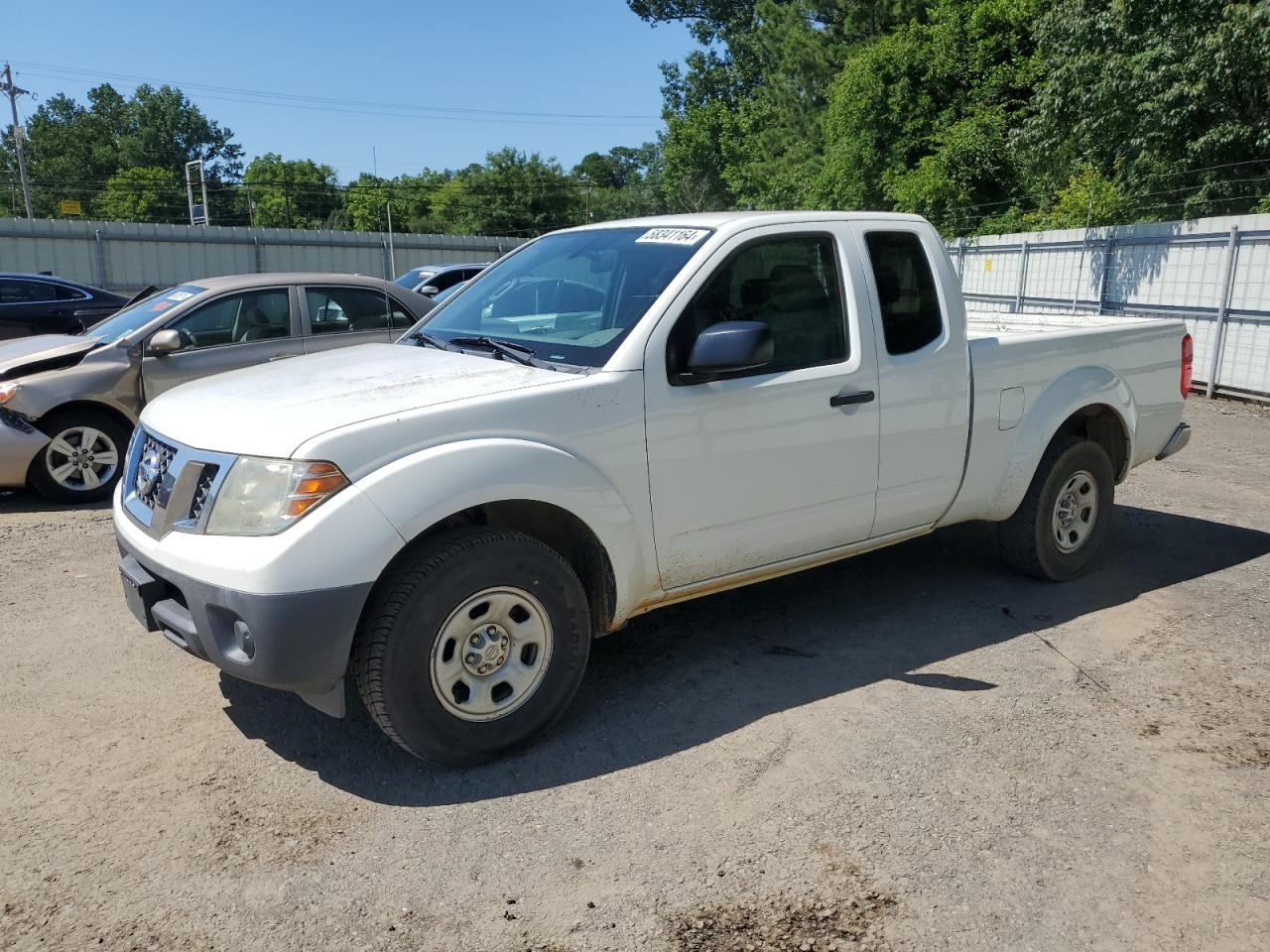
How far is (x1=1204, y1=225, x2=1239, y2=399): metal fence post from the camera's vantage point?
12.6m

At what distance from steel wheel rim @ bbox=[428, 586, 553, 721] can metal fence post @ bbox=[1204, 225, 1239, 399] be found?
40.2 ft

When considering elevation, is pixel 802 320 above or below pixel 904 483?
above

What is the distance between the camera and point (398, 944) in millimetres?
2736

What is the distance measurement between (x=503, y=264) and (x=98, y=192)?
111 metres

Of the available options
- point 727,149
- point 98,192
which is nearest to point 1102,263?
point 727,149

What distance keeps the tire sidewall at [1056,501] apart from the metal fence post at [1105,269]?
10.5 metres

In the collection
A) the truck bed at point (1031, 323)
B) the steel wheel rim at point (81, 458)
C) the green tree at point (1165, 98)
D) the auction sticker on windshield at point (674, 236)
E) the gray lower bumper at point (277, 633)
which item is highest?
the green tree at point (1165, 98)

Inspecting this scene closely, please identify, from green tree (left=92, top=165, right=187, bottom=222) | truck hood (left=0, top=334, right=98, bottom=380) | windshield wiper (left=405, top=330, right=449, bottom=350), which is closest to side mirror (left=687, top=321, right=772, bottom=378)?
windshield wiper (left=405, top=330, right=449, bottom=350)

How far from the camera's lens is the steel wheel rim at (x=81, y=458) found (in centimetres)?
745

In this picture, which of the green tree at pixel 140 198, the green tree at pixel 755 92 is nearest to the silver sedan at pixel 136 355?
the green tree at pixel 755 92

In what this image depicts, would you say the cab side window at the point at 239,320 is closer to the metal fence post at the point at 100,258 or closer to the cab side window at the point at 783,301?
the cab side window at the point at 783,301

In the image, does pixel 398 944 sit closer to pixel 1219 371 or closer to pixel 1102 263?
pixel 1219 371

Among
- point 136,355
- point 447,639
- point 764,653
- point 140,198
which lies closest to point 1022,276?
point 136,355

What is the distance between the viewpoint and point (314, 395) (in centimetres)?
370
